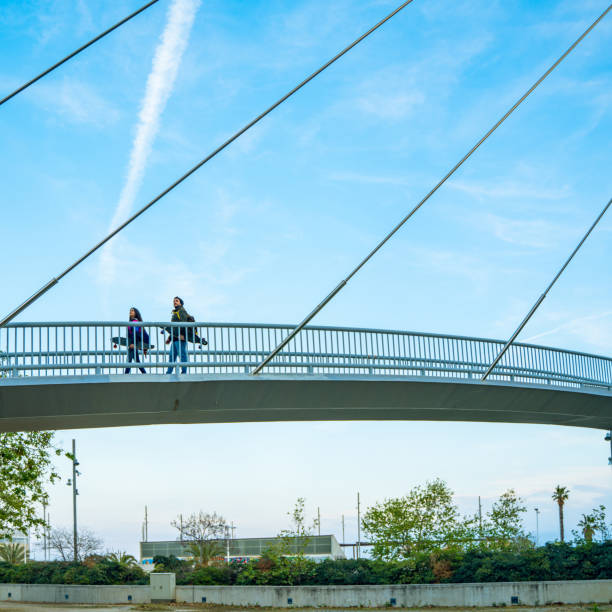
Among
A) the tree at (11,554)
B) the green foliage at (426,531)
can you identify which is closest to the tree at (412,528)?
the green foliage at (426,531)

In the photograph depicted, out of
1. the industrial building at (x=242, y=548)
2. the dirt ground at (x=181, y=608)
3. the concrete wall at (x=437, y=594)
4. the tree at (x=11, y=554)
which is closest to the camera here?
the dirt ground at (x=181, y=608)

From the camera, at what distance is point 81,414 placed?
62.6 ft

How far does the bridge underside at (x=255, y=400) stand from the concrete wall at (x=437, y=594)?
5.05 metres

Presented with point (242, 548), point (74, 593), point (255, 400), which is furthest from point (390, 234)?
point (242, 548)

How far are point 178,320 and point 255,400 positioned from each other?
2661mm

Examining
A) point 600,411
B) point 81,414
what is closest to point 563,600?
point 600,411

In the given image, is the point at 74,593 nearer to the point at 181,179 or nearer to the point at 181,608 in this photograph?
the point at 181,608

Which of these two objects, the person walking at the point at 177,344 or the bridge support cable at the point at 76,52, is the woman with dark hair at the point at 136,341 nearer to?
the person walking at the point at 177,344

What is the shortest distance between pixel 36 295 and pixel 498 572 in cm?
1706

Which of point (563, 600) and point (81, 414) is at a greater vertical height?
point (81, 414)

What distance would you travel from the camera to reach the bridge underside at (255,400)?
17.9m

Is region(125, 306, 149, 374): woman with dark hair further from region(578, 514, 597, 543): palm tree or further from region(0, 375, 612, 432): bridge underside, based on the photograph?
region(578, 514, 597, 543): palm tree

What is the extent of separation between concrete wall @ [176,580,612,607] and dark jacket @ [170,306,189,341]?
11214mm

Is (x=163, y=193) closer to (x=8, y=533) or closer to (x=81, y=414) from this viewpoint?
(x=81, y=414)
